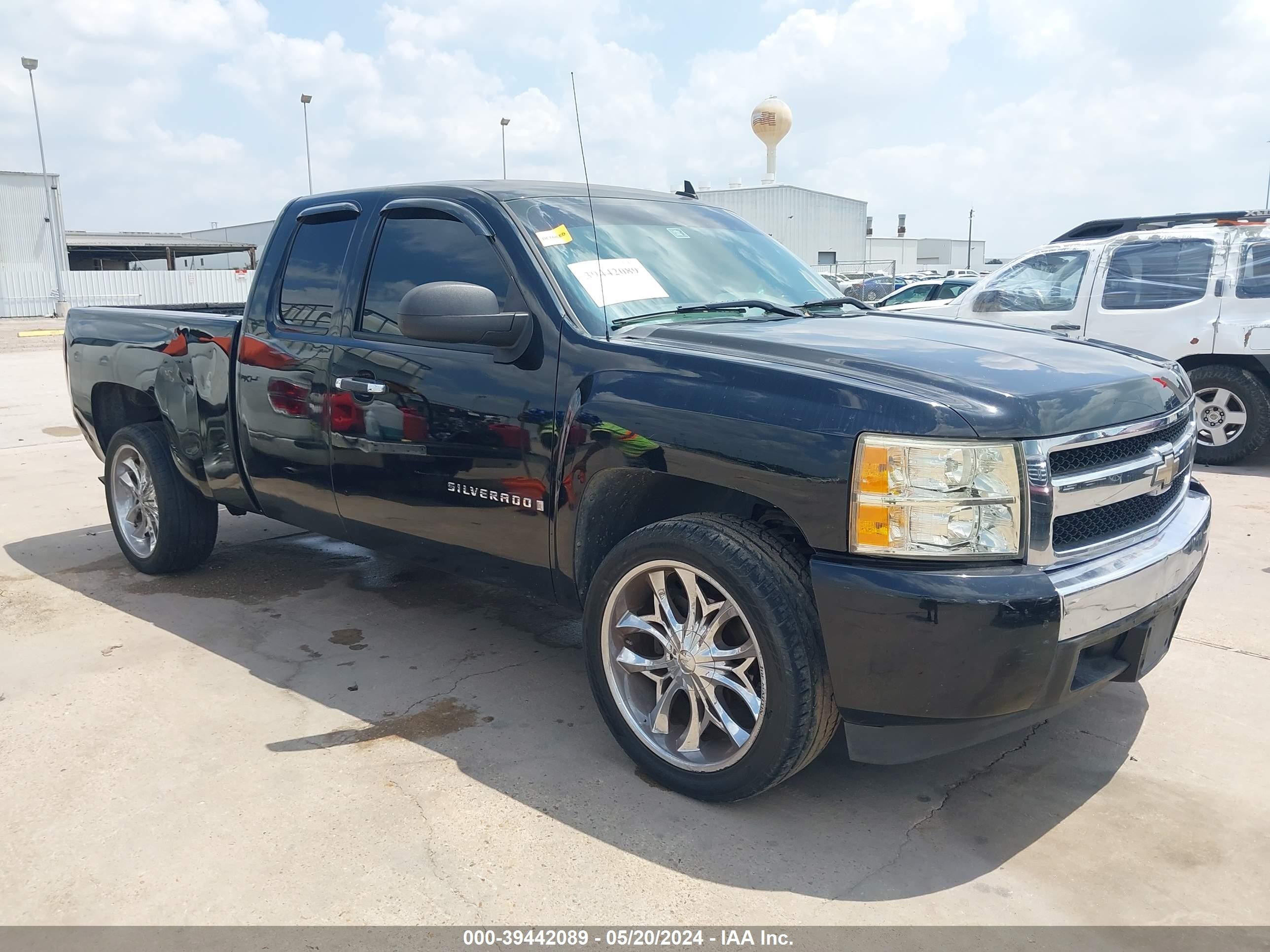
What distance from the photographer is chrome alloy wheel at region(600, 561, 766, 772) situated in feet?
9.67

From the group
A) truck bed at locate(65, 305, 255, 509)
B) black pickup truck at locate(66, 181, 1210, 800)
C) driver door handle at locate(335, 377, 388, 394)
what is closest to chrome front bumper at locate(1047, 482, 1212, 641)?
black pickup truck at locate(66, 181, 1210, 800)

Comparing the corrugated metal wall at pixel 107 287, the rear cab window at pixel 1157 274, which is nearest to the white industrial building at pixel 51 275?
the corrugated metal wall at pixel 107 287

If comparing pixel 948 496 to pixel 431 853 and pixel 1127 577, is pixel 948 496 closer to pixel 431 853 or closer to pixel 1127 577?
pixel 1127 577

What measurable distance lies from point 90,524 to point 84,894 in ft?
15.0

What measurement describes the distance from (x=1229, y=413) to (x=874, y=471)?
6.85 metres

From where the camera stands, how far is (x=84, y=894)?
2658 mm

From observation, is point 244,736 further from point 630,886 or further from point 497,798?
point 630,886

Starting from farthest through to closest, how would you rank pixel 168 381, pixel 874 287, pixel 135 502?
1. pixel 874 287
2. pixel 135 502
3. pixel 168 381

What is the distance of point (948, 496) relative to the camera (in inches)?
102

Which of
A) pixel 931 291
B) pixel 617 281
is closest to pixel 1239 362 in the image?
pixel 617 281

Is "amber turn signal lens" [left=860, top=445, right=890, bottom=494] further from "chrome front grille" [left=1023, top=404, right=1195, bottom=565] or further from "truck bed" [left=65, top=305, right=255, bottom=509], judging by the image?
"truck bed" [left=65, top=305, right=255, bottom=509]

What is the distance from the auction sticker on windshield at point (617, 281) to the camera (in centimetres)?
354

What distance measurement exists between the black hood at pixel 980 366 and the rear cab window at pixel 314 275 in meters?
1.56
